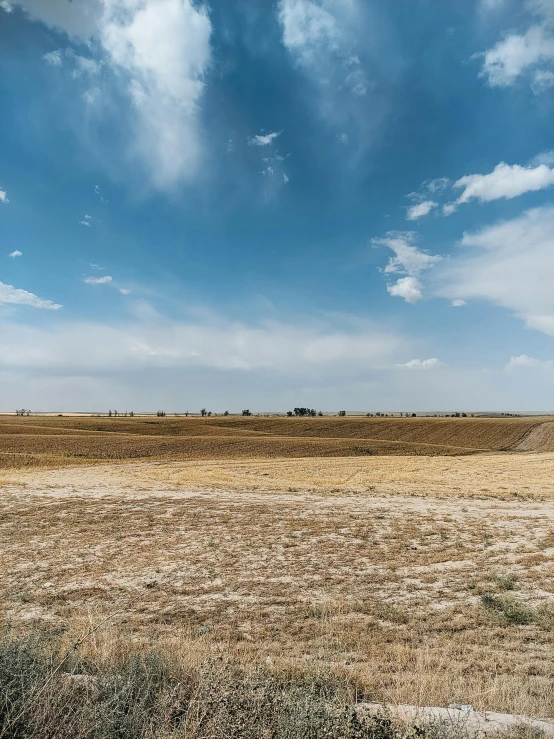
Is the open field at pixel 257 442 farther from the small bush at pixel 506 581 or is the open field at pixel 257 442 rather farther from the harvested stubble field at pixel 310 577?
the small bush at pixel 506 581

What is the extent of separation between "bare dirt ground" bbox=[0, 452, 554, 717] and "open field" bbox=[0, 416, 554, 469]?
27980 mm

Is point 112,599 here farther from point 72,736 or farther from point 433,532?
point 433,532

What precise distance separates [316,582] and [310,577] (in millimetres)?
454

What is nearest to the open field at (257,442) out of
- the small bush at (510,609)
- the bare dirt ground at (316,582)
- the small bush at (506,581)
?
the bare dirt ground at (316,582)

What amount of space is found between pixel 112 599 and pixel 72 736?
6.30 m

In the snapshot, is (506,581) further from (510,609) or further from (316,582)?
(316,582)

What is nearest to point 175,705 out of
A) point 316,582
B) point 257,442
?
point 316,582

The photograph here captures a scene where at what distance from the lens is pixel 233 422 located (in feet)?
382

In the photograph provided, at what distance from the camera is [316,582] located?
11664mm

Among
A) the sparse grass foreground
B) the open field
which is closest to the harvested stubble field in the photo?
the sparse grass foreground

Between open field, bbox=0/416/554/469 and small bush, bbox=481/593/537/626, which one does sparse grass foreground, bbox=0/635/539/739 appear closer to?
small bush, bbox=481/593/537/626

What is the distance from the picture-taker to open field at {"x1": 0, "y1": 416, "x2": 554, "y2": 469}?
53.3 m

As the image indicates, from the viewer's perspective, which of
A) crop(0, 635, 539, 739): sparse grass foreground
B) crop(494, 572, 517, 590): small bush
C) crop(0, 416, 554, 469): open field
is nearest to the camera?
crop(0, 635, 539, 739): sparse grass foreground

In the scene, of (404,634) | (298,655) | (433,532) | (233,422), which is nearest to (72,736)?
(298,655)
